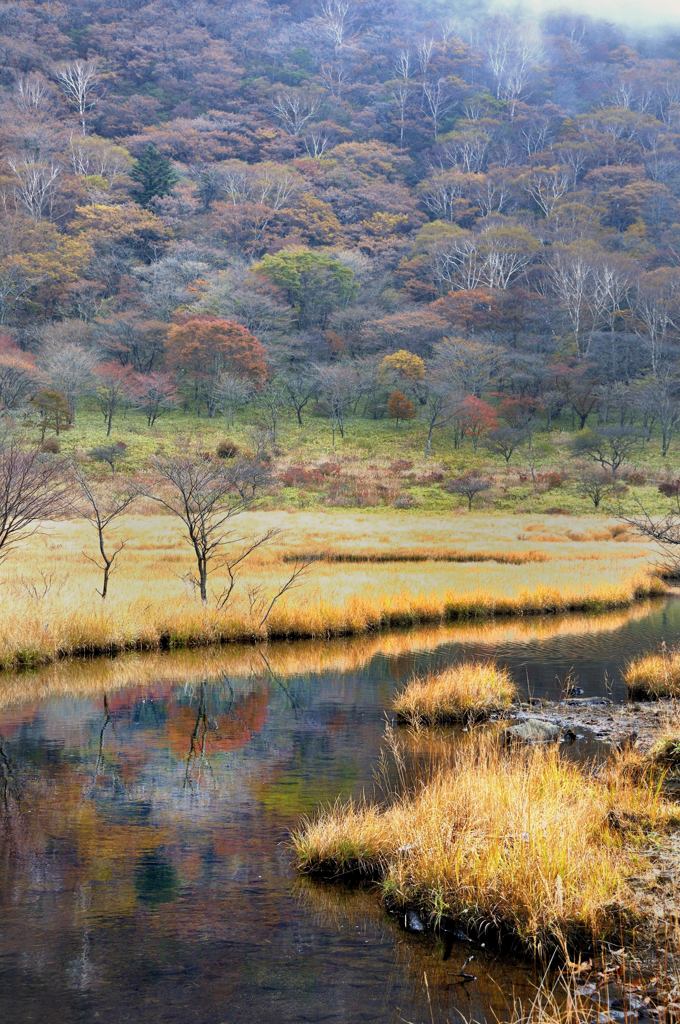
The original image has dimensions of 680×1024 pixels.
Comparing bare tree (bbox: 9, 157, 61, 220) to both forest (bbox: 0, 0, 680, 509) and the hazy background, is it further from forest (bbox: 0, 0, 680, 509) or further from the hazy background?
the hazy background

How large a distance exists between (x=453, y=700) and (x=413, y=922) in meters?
7.45

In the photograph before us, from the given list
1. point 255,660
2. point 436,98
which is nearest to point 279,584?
point 255,660

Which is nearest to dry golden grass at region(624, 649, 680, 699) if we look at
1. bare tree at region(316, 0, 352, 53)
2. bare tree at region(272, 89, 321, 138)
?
bare tree at region(272, 89, 321, 138)

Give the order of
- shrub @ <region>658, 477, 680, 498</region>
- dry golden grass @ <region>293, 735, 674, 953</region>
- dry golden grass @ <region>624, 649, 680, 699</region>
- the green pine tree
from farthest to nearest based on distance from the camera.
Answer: the green pine tree, shrub @ <region>658, 477, 680, 498</region>, dry golden grass @ <region>624, 649, 680, 699</region>, dry golden grass @ <region>293, 735, 674, 953</region>

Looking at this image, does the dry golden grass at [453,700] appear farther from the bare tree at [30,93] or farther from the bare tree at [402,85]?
the bare tree at [402,85]

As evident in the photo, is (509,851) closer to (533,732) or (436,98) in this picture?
(533,732)

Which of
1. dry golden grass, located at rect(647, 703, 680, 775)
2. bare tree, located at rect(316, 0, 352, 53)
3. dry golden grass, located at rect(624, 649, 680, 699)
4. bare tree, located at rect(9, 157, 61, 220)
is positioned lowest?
dry golden grass, located at rect(624, 649, 680, 699)

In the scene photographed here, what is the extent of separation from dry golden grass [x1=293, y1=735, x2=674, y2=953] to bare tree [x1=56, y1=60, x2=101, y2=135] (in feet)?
458

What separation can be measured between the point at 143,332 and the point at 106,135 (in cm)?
6564

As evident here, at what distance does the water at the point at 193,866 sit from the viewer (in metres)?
6.32

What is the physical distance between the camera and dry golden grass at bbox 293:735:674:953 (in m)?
6.91

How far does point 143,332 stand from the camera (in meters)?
80.0

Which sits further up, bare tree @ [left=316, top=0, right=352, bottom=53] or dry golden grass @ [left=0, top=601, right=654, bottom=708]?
bare tree @ [left=316, top=0, right=352, bottom=53]

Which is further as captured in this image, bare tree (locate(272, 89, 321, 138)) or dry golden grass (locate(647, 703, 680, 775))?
bare tree (locate(272, 89, 321, 138))
